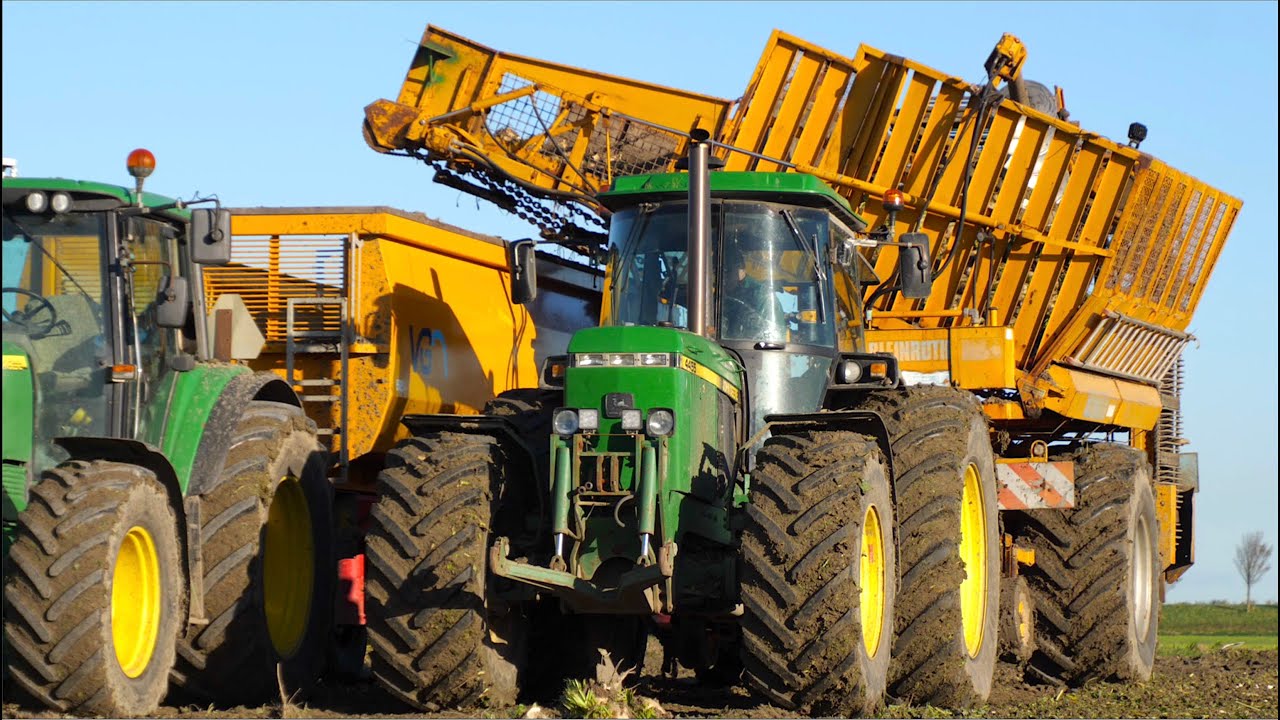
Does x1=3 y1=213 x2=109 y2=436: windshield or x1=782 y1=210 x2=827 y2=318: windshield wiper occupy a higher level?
x1=782 y1=210 x2=827 y2=318: windshield wiper

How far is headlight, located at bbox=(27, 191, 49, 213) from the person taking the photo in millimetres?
8820

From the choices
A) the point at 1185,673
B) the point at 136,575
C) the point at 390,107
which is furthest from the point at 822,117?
the point at 136,575

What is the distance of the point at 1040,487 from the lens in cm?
1247

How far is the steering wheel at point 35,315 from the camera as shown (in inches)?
340

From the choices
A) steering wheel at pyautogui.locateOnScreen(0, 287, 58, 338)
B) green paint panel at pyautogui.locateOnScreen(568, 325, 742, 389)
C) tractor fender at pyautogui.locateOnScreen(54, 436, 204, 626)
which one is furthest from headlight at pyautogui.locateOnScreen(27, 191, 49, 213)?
green paint panel at pyautogui.locateOnScreen(568, 325, 742, 389)

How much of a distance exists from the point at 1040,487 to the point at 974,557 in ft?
4.78

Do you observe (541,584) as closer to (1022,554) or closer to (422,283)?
(422,283)

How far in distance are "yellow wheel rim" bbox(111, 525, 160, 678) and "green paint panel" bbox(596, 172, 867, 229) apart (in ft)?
11.2

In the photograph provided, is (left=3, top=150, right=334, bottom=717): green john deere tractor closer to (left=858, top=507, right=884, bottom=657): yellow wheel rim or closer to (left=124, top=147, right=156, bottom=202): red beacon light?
(left=124, top=147, right=156, bottom=202): red beacon light

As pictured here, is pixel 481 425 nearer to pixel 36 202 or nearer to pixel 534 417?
pixel 534 417

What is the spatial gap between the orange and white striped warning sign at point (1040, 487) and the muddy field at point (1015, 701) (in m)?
1.23

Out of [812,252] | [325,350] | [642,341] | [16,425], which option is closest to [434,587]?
[642,341]

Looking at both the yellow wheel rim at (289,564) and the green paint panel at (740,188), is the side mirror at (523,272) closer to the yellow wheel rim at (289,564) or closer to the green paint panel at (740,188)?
the green paint panel at (740,188)

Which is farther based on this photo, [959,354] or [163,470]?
[959,354]
